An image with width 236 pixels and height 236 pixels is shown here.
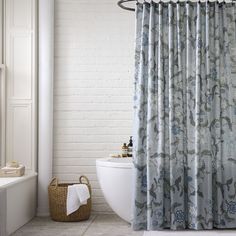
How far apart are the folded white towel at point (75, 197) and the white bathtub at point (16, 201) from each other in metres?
0.48

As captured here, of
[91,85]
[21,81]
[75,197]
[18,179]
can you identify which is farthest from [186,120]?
[21,81]

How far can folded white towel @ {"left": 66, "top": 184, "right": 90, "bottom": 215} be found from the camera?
505 cm

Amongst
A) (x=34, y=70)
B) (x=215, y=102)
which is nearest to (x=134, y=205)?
(x=215, y=102)

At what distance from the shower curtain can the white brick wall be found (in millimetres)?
1184

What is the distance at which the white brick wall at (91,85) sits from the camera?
18.9ft

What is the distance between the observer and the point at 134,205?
14.8 feet

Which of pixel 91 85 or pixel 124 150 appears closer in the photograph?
pixel 124 150

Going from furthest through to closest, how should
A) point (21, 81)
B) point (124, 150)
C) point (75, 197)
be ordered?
1. point (21, 81)
2. point (124, 150)
3. point (75, 197)

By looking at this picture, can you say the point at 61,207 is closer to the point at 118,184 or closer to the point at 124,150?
the point at 118,184

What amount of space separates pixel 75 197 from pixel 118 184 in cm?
60

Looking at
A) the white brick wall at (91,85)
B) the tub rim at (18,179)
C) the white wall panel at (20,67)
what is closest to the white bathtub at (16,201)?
the tub rim at (18,179)

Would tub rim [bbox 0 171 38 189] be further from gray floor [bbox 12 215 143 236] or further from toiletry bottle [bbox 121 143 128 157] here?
toiletry bottle [bbox 121 143 128 157]

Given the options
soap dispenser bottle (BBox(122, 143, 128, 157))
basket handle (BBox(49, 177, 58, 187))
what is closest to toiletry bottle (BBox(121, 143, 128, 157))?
soap dispenser bottle (BBox(122, 143, 128, 157))

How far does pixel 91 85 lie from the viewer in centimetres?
580
